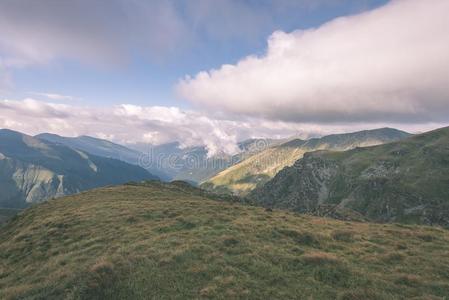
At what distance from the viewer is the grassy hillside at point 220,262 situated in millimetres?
16438

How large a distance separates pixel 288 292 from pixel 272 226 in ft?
44.8

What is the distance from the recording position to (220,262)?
65.1 feet

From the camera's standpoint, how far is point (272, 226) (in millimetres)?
29703

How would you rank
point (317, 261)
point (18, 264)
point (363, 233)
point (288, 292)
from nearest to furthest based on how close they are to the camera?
point (288, 292), point (317, 261), point (18, 264), point (363, 233)

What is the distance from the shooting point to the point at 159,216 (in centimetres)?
3647

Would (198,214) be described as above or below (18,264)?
above

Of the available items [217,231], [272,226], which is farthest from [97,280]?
[272,226]

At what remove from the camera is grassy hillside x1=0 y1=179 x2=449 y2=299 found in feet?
53.9

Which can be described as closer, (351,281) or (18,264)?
(351,281)

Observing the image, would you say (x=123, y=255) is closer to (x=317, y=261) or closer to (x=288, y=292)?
(x=288, y=292)

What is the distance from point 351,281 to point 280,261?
4535 millimetres

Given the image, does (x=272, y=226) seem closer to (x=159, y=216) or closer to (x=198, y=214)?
(x=198, y=214)

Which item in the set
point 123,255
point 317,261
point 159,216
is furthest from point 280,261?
point 159,216

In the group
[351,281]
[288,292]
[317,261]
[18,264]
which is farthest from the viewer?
[18,264]
